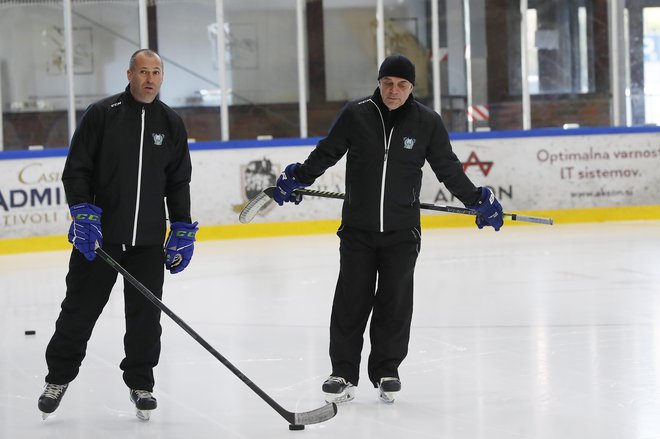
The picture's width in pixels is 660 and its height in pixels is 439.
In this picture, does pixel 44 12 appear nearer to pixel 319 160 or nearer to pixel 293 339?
pixel 293 339

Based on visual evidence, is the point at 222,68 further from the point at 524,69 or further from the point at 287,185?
the point at 287,185

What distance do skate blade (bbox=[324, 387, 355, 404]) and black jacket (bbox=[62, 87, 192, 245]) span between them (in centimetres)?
82

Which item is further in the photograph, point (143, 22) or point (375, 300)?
point (143, 22)

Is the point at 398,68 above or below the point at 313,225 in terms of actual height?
above

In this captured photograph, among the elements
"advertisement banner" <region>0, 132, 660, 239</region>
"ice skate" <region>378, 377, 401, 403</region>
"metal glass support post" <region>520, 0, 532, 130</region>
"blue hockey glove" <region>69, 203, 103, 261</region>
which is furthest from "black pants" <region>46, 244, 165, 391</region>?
"metal glass support post" <region>520, 0, 532, 130</region>

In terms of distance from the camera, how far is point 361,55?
12.0 m

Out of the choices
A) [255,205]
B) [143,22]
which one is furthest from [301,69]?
[255,205]

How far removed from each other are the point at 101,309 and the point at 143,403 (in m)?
0.35

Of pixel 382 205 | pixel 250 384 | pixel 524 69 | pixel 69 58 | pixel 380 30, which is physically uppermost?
pixel 380 30

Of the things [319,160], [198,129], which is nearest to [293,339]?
[319,160]

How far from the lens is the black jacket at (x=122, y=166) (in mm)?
3779

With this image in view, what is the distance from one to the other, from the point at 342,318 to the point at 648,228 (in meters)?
6.75

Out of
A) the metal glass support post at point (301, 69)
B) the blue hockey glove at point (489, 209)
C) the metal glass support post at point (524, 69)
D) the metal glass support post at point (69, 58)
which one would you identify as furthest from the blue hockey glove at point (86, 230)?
the metal glass support post at point (524, 69)

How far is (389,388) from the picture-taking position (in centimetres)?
402
